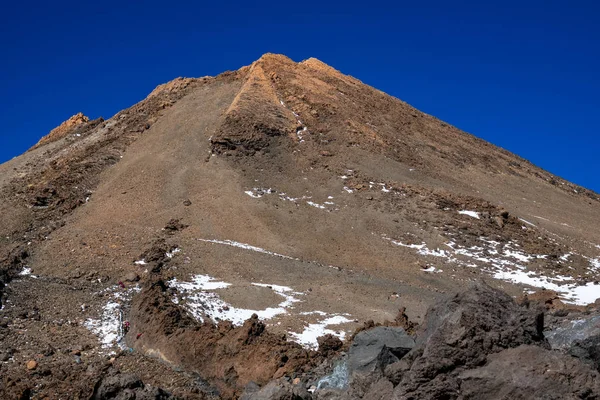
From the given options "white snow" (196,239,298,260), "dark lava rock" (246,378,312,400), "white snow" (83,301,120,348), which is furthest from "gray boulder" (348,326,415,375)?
"white snow" (196,239,298,260)

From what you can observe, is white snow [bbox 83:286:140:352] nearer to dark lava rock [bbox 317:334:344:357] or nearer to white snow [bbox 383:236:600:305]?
dark lava rock [bbox 317:334:344:357]

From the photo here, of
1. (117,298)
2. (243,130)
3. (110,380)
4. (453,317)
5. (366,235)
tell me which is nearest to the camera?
(453,317)

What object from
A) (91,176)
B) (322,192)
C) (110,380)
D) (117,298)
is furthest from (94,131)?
(110,380)

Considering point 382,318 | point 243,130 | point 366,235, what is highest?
point 243,130

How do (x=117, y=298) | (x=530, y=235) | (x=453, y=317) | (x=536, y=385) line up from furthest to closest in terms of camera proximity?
(x=530, y=235) → (x=117, y=298) → (x=453, y=317) → (x=536, y=385)

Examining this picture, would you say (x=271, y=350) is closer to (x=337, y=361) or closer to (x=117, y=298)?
(x=337, y=361)

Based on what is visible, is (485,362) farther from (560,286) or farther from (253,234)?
(560,286)
